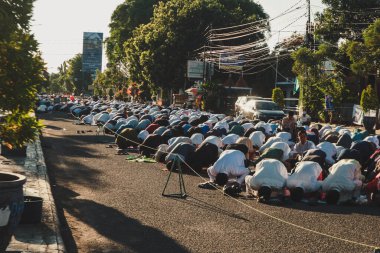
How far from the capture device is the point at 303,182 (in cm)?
1284

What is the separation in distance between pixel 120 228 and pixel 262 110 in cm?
2836

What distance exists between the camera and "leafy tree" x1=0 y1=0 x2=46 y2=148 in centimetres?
656

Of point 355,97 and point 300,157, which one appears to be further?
point 355,97

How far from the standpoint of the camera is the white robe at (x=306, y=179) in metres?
12.8

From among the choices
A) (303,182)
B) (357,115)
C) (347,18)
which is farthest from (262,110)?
(303,182)

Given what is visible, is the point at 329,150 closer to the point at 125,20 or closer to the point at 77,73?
the point at 125,20

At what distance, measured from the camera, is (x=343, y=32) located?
42.8 meters

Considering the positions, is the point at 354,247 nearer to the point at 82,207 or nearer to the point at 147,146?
the point at 82,207

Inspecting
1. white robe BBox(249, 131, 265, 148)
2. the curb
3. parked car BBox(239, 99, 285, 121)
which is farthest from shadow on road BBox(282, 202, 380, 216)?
parked car BBox(239, 99, 285, 121)

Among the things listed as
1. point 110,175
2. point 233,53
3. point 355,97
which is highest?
point 233,53

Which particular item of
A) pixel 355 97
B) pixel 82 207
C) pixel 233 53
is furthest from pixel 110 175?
pixel 233 53

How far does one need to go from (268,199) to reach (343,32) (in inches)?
1299

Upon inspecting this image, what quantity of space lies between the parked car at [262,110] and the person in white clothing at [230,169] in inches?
860

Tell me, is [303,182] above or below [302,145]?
below
